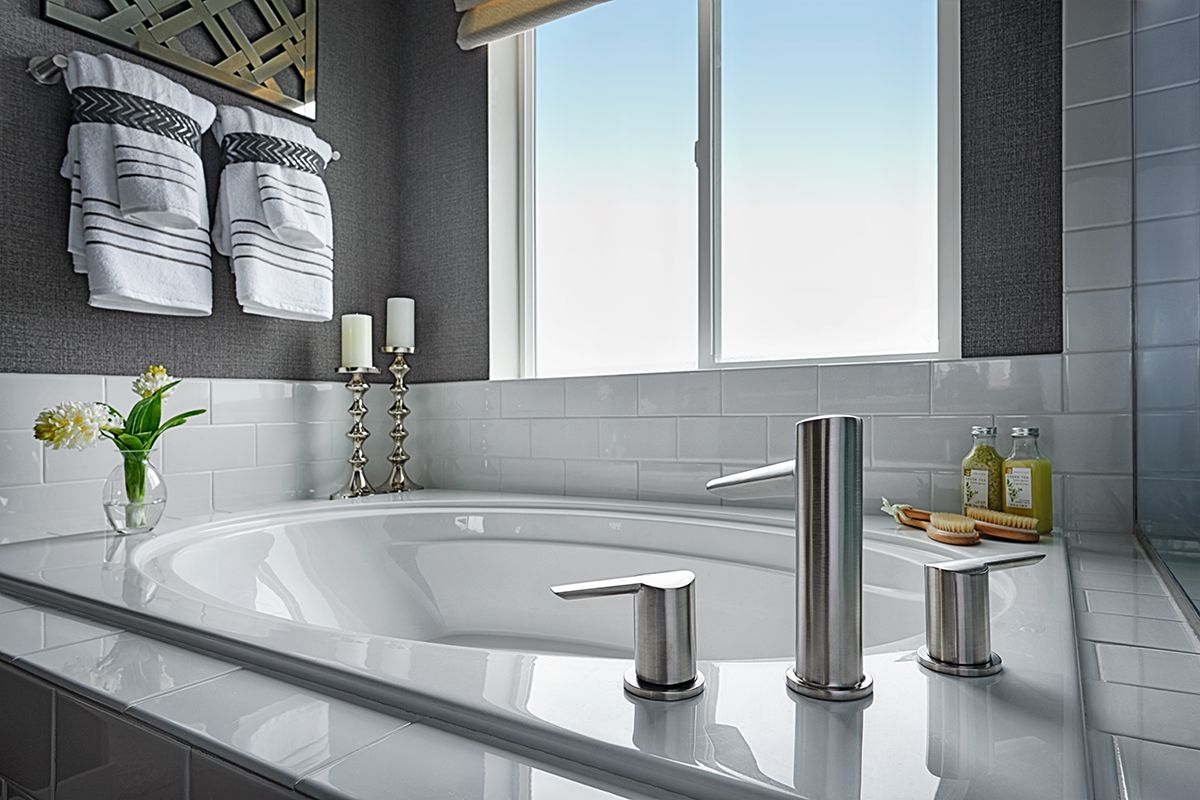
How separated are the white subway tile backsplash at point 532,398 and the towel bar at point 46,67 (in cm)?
126

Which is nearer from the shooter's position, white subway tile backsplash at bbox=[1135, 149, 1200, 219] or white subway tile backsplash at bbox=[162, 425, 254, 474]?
white subway tile backsplash at bbox=[1135, 149, 1200, 219]

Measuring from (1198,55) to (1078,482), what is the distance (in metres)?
0.84

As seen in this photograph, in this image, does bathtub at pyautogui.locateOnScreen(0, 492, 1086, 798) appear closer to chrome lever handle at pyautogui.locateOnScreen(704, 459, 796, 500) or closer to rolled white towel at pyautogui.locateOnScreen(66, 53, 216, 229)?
chrome lever handle at pyautogui.locateOnScreen(704, 459, 796, 500)

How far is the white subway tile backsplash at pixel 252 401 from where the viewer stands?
1.91 meters

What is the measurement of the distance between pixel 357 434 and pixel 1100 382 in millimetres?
1834

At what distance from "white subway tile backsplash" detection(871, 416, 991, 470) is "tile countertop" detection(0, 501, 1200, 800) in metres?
0.76

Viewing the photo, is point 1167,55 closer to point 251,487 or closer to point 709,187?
point 709,187

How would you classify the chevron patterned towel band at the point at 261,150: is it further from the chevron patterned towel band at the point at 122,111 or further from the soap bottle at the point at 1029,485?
the soap bottle at the point at 1029,485

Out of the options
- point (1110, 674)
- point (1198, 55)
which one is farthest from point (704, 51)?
point (1110, 674)

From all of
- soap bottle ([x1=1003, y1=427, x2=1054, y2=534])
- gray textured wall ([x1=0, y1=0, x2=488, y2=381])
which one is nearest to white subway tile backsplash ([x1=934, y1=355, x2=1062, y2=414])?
soap bottle ([x1=1003, y1=427, x2=1054, y2=534])

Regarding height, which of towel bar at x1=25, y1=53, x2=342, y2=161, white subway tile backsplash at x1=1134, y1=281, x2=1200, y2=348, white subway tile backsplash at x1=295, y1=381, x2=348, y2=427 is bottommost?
white subway tile backsplash at x1=295, y1=381, x2=348, y2=427

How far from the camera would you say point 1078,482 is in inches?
56.7

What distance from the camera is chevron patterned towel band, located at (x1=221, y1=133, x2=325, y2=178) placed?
6.17 ft

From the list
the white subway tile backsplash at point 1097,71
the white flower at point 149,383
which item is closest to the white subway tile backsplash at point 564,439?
the white flower at point 149,383
